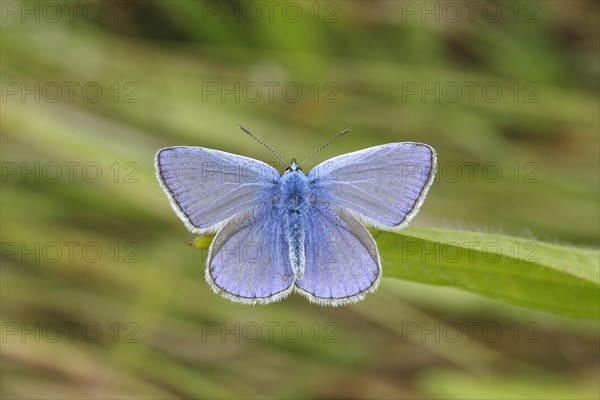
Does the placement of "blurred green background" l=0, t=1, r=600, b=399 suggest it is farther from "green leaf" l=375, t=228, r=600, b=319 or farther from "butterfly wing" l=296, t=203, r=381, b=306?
"green leaf" l=375, t=228, r=600, b=319

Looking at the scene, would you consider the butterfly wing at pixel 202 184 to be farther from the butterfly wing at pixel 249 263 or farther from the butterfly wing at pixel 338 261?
the butterfly wing at pixel 338 261

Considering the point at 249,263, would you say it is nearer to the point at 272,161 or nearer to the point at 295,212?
the point at 295,212

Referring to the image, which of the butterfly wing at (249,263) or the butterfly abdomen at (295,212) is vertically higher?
the butterfly abdomen at (295,212)

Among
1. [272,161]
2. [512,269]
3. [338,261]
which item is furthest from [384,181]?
[272,161]

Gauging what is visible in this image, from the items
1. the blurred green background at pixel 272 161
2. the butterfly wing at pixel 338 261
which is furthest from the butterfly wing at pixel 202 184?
the blurred green background at pixel 272 161

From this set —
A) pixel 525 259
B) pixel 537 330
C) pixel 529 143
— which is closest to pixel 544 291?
pixel 525 259

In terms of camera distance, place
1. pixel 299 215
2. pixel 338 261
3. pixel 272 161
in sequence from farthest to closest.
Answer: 1. pixel 272 161
2. pixel 299 215
3. pixel 338 261
